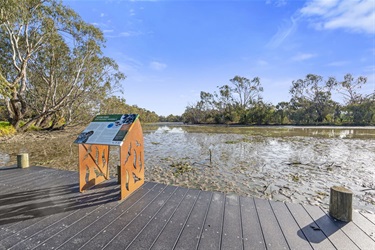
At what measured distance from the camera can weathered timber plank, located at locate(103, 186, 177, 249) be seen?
5.61ft

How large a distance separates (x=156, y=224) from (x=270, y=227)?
4.19ft

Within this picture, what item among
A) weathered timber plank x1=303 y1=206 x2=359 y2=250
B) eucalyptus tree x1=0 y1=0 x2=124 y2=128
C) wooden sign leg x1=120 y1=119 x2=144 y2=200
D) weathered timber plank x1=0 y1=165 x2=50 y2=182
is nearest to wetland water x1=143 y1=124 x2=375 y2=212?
weathered timber plank x1=303 y1=206 x2=359 y2=250

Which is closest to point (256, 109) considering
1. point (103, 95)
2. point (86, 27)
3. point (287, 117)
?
point (287, 117)

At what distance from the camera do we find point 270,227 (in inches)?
78.2

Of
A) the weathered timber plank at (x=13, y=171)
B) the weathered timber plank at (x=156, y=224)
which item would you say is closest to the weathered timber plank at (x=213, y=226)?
the weathered timber plank at (x=156, y=224)

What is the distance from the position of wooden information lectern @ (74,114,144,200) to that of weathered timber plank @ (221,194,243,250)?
4.91ft

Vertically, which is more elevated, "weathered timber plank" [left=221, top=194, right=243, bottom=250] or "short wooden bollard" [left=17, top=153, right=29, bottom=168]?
"short wooden bollard" [left=17, top=153, right=29, bottom=168]

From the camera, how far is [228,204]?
8.21 ft

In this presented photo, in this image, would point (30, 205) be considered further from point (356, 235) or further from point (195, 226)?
point (356, 235)

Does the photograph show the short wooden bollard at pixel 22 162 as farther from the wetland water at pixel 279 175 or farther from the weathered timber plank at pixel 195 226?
the weathered timber plank at pixel 195 226

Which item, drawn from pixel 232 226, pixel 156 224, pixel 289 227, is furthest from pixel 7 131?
pixel 289 227

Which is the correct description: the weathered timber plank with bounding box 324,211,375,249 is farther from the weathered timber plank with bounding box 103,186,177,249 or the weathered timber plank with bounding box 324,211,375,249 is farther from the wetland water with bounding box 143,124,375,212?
the weathered timber plank with bounding box 103,186,177,249

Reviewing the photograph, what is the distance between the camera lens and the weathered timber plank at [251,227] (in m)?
1.71

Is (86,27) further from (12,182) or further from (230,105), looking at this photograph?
(230,105)
